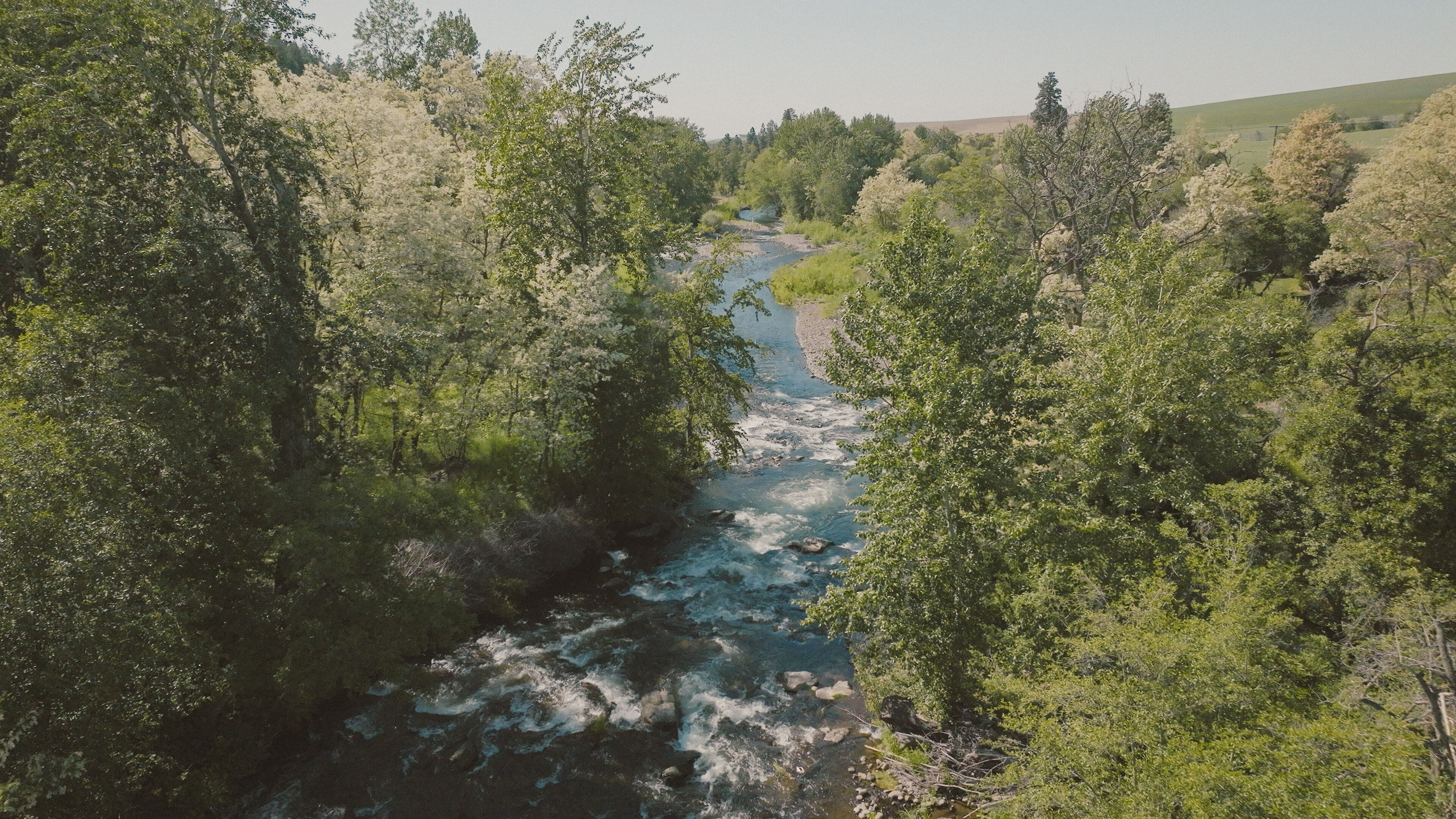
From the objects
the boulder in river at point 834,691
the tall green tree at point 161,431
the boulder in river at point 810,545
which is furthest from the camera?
the boulder in river at point 810,545

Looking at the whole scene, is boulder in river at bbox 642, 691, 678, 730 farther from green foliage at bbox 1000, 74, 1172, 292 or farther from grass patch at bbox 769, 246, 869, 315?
grass patch at bbox 769, 246, 869, 315

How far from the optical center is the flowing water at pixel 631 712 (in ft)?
47.9

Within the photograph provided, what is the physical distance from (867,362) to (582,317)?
9670mm

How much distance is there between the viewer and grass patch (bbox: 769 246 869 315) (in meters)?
60.8

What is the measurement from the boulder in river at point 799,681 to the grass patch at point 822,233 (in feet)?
216

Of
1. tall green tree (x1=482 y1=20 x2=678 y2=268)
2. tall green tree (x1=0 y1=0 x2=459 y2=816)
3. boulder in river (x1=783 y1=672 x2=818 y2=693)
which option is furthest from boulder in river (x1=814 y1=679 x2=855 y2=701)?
tall green tree (x1=482 y1=20 x2=678 y2=268)

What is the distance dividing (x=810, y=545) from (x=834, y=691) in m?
7.53

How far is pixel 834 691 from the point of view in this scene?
18.1 m

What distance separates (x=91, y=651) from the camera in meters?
11.0

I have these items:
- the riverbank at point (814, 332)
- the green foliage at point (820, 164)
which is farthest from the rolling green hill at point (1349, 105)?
the riverbank at point (814, 332)

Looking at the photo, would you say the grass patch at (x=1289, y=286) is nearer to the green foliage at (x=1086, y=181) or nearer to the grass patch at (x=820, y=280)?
the green foliage at (x=1086, y=181)

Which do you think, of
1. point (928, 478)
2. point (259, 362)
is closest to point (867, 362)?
point (928, 478)

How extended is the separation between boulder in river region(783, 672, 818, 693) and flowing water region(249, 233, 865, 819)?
19 cm

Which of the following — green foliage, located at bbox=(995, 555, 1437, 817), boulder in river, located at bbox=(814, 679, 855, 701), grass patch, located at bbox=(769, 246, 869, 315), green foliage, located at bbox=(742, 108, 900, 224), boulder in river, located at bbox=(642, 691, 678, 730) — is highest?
green foliage, located at bbox=(742, 108, 900, 224)
